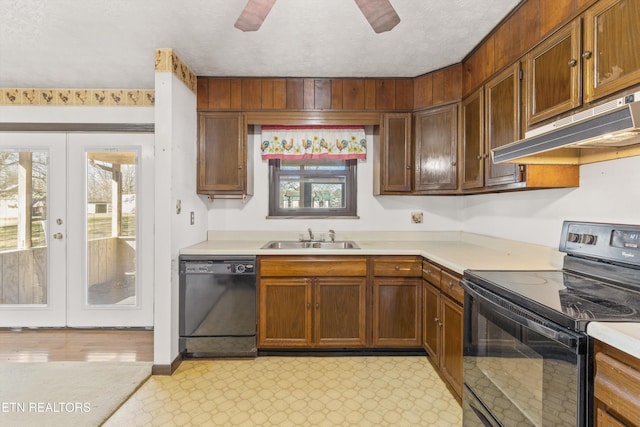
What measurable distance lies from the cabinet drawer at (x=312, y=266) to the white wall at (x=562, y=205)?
1122 mm

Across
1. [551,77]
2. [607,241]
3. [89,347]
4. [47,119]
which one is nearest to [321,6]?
[551,77]

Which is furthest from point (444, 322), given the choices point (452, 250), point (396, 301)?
point (452, 250)

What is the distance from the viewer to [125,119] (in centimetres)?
300

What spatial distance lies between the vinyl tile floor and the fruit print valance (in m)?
1.79

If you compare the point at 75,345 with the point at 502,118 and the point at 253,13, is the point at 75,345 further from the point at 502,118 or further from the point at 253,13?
the point at 502,118

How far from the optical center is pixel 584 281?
141 centimetres

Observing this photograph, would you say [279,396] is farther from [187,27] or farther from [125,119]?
[125,119]

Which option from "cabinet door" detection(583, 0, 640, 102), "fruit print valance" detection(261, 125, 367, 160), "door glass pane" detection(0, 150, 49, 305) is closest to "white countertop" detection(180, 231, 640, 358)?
"fruit print valance" detection(261, 125, 367, 160)

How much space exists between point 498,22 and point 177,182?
7.94 feet

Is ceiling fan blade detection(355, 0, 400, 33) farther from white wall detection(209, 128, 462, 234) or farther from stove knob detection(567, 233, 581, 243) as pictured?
white wall detection(209, 128, 462, 234)

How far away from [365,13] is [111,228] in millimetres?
2983

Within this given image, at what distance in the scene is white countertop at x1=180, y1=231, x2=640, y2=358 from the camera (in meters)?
0.88

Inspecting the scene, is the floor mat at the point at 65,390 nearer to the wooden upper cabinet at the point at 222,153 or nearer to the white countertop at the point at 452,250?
the white countertop at the point at 452,250

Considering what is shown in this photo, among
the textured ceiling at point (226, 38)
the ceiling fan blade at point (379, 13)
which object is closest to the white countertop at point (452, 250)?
the ceiling fan blade at point (379, 13)
